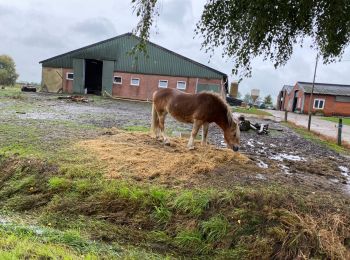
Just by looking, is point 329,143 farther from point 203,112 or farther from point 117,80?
point 117,80

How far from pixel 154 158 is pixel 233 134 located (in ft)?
7.36

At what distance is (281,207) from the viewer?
550cm

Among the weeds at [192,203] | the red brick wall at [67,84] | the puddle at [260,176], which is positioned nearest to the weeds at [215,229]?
the weeds at [192,203]

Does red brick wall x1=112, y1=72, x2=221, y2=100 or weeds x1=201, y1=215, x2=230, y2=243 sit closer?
weeds x1=201, y1=215, x2=230, y2=243

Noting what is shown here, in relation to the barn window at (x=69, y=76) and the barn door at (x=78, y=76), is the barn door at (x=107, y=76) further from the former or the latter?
the barn window at (x=69, y=76)

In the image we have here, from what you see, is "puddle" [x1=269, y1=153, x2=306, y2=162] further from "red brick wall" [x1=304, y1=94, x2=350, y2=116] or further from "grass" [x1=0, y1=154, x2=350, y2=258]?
"red brick wall" [x1=304, y1=94, x2=350, y2=116]

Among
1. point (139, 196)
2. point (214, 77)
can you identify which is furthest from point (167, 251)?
point (214, 77)

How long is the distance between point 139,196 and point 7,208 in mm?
2283

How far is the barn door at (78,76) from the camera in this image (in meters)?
40.9

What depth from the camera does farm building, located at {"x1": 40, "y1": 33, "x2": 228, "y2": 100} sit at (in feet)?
127

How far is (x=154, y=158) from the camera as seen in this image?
7.93m

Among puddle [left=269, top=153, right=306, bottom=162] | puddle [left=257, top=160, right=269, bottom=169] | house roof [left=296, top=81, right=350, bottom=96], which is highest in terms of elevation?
house roof [left=296, top=81, right=350, bottom=96]

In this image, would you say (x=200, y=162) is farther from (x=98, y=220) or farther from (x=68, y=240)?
(x=68, y=240)

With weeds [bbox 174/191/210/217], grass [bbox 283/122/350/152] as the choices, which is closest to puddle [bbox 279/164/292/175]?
weeds [bbox 174/191/210/217]
